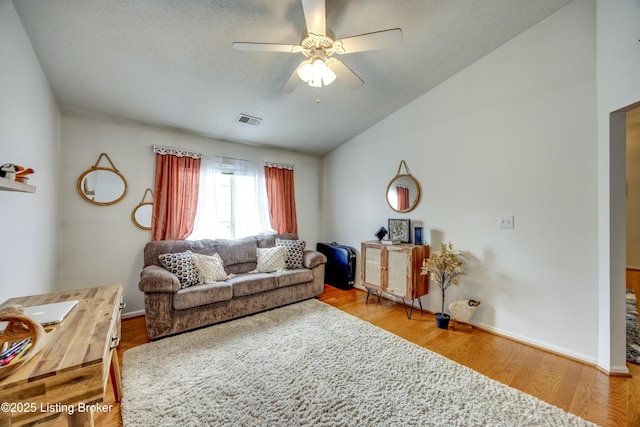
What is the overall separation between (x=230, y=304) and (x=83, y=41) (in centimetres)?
267

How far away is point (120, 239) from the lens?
2.97 meters

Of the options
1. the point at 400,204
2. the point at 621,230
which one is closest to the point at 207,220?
the point at 400,204

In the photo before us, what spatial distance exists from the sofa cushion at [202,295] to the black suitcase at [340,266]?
6.07 feet

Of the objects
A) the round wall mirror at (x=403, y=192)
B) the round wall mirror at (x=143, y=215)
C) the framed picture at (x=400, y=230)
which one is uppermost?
the round wall mirror at (x=403, y=192)

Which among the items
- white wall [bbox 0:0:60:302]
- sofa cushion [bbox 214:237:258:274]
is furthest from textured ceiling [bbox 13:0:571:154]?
sofa cushion [bbox 214:237:258:274]

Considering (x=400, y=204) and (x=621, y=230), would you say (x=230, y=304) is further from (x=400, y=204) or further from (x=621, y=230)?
(x=621, y=230)

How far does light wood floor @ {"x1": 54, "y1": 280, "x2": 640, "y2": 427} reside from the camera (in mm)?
1549

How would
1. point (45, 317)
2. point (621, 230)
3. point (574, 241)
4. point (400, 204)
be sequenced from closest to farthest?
point (45, 317) < point (621, 230) < point (574, 241) < point (400, 204)

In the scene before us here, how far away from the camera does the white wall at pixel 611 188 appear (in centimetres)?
182

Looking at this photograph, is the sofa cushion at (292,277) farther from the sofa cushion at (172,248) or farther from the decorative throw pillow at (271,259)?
the sofa cushion at (172,248)

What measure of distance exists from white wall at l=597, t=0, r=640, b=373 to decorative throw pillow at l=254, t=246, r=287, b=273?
124 inches

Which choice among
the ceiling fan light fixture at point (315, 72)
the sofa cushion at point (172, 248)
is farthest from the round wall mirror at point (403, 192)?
the sofa cushion at point (172, 248)

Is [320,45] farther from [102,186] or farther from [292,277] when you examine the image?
[102,186]

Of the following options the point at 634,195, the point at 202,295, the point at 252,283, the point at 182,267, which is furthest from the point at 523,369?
the point at 634,195
